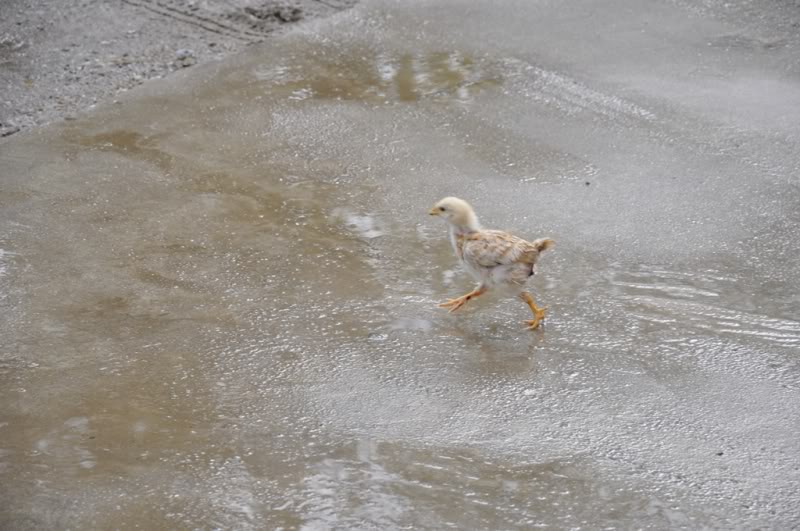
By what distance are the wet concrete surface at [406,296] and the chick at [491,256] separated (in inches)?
6.1

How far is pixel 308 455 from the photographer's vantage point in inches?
175

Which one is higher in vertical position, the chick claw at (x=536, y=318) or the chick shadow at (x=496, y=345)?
the chick claw at (x=536, y=318)

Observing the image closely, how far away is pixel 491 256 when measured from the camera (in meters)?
5.33

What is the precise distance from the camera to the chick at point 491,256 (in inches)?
209

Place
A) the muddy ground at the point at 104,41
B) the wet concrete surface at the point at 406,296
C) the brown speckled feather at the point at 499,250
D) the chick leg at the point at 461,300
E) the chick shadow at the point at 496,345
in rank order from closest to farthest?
the wet concrete surface at the point at 406,296
the chick shadow at the point at 496,345
the brown speckled feather at the point at 499,250
the chick leg at the point at 461,300
the muddy ground at the point at 104,41

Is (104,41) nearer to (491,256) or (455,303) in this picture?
(455,303)

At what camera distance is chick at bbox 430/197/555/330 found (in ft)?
17.4

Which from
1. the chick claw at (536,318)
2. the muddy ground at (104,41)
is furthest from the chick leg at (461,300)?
the muddy ground at (104,41)

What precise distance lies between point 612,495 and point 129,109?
17.4 feet

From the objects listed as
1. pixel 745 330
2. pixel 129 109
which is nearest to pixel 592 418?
pixel 745 330

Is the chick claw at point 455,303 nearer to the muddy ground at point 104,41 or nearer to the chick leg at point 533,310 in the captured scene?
the chick leg at point 533,310

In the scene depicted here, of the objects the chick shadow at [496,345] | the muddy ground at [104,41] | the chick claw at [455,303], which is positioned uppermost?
the muddy ground at [104,41]

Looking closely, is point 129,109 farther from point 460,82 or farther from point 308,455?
point 308,455

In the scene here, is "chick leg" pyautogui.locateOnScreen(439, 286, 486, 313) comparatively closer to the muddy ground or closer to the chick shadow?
the chick shadow
